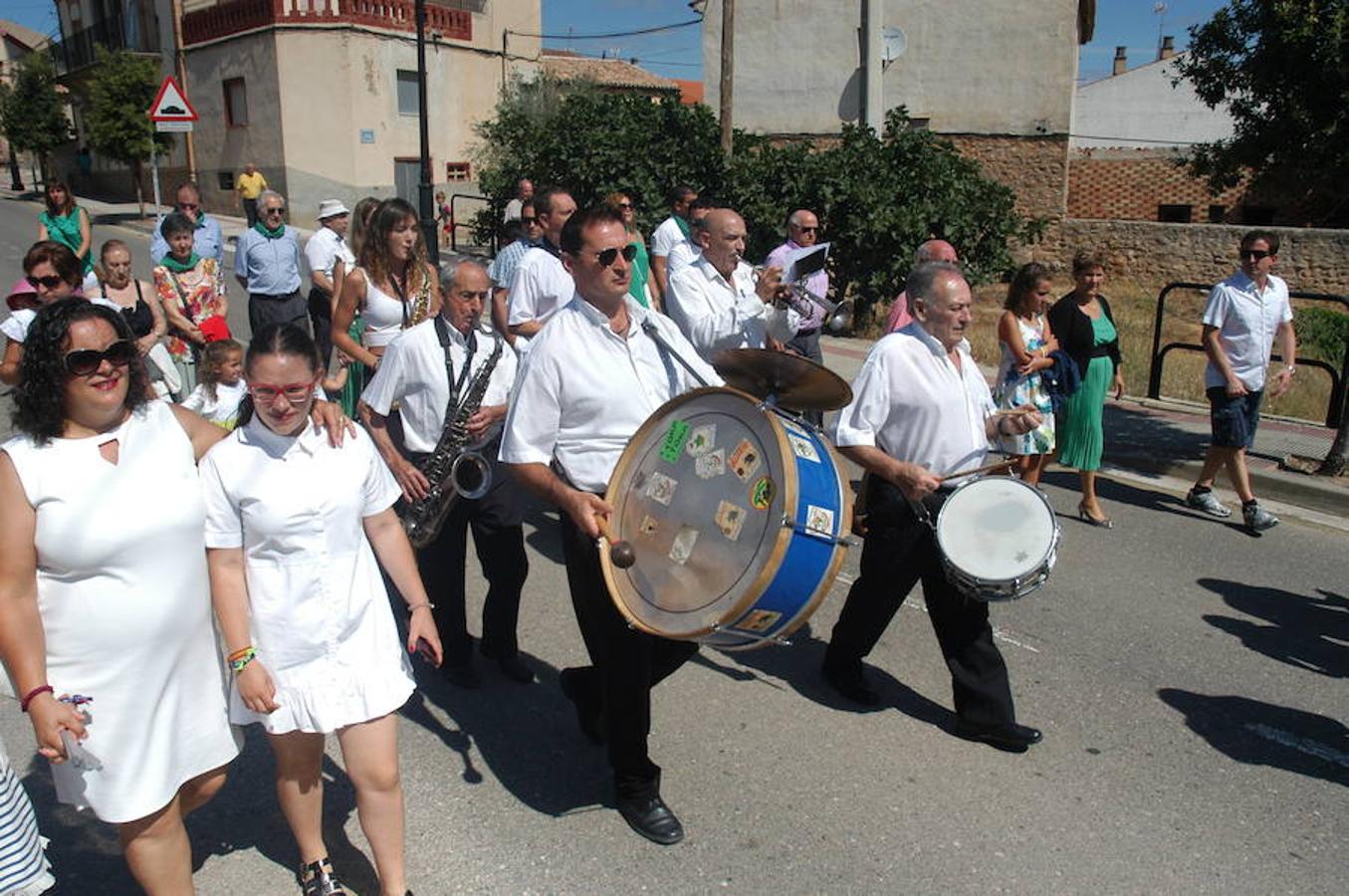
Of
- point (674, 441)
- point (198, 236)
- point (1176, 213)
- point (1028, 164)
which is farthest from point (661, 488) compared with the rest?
point (1176, 213)

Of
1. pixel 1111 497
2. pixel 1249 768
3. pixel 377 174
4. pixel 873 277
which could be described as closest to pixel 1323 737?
pixel 1249 768

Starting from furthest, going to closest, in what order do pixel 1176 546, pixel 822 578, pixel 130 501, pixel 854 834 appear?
1. pixel 1176 546
2. pixel 854 834
3. pixel 822 578
4. pixel 130 501

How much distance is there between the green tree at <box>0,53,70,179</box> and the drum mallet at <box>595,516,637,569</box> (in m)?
43.2

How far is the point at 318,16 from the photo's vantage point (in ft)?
98.3

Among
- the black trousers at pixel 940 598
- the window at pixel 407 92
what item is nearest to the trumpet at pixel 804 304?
the black trousers at pixel 940 598

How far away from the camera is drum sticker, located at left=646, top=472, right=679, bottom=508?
11.0 ft

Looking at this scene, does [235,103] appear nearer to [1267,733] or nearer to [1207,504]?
[1207,504]

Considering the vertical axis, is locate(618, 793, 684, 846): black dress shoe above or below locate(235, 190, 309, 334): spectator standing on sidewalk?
below

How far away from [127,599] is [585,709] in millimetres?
1950

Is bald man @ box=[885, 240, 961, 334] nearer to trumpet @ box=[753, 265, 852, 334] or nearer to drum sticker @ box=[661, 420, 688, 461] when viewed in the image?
trumpet @ box=[753, 265, 852, 334]

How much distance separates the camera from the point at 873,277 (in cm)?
1369

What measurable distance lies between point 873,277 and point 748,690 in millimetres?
9765

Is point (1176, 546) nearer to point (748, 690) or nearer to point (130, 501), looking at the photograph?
point (748, 690)

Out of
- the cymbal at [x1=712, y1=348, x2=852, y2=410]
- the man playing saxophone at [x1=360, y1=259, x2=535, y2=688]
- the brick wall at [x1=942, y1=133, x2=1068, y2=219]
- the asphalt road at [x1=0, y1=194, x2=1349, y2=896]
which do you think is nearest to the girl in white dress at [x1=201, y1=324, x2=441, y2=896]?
the asphalt road at [x1=0, y1=194, x2=1349, y2=896]
